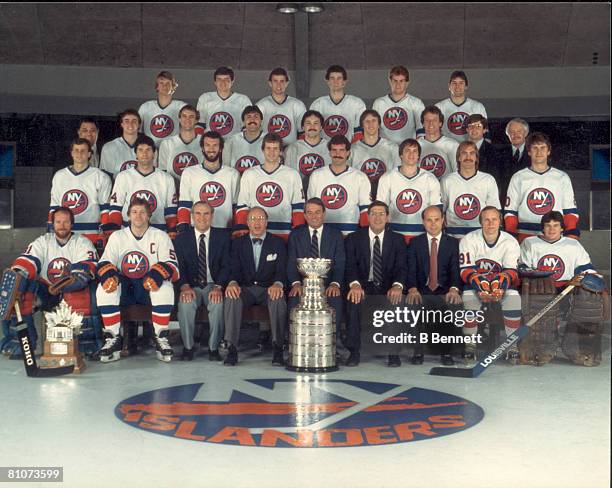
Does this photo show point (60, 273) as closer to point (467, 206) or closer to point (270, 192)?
point (270, 192)

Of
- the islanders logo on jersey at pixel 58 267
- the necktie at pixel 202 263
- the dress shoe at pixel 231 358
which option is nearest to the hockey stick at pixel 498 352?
the dress shoe at pixel 231 358

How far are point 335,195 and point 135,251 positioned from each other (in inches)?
53.9

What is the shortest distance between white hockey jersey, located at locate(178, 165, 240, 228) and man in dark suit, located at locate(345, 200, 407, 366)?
3.21 ft

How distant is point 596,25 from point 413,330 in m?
5.37

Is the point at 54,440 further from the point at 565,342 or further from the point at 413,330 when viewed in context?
the point at 565,342

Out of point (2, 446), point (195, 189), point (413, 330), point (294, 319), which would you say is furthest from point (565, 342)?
point (2, 446)

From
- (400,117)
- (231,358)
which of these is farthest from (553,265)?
(231,358)

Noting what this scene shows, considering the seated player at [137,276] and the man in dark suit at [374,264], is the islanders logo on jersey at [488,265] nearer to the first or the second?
the man in dark suit at [374,264]

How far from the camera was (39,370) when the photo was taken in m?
5.14

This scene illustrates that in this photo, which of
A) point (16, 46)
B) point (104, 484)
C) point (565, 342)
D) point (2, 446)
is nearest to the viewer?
point (104, 484)

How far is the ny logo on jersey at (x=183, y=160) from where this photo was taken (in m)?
6.69

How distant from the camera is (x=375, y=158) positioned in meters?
6.57

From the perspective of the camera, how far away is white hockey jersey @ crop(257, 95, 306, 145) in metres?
7.00

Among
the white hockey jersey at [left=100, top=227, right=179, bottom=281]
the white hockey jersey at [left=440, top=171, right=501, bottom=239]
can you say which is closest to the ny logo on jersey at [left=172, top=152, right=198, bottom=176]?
the white hockey jersey at [left=100, top=227, right=179, bottom=281]
